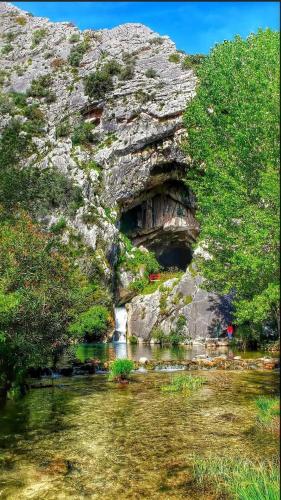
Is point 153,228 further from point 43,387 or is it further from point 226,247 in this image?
point 43,387

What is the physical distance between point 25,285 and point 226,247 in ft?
46.1

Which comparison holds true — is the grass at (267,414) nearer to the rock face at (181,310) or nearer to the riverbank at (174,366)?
the riverbank at (174,366)

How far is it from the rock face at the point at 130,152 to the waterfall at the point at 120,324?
214cm

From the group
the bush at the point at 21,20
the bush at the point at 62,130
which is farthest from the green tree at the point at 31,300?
the bush at the point at 21,20

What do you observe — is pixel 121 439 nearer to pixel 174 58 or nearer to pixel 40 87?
pixel 174 58

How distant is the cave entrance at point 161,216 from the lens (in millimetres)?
79438

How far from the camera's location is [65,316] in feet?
83.4

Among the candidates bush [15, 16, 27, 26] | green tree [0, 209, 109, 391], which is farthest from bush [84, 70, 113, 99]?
green tree [0, 209, 109, 391]

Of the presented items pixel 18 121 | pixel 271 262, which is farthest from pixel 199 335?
pixel 18 121

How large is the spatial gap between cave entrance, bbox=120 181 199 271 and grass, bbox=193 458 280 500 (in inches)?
2656

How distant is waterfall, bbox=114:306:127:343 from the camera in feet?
208

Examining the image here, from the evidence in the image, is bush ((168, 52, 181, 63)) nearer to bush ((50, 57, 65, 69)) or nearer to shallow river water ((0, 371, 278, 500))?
bush ((50, 57, 65, 69))

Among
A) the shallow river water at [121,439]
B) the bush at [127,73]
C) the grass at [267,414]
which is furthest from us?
the bush at [127,73]

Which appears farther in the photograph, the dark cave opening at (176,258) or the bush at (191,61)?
the dark cave opening at (176,258)
